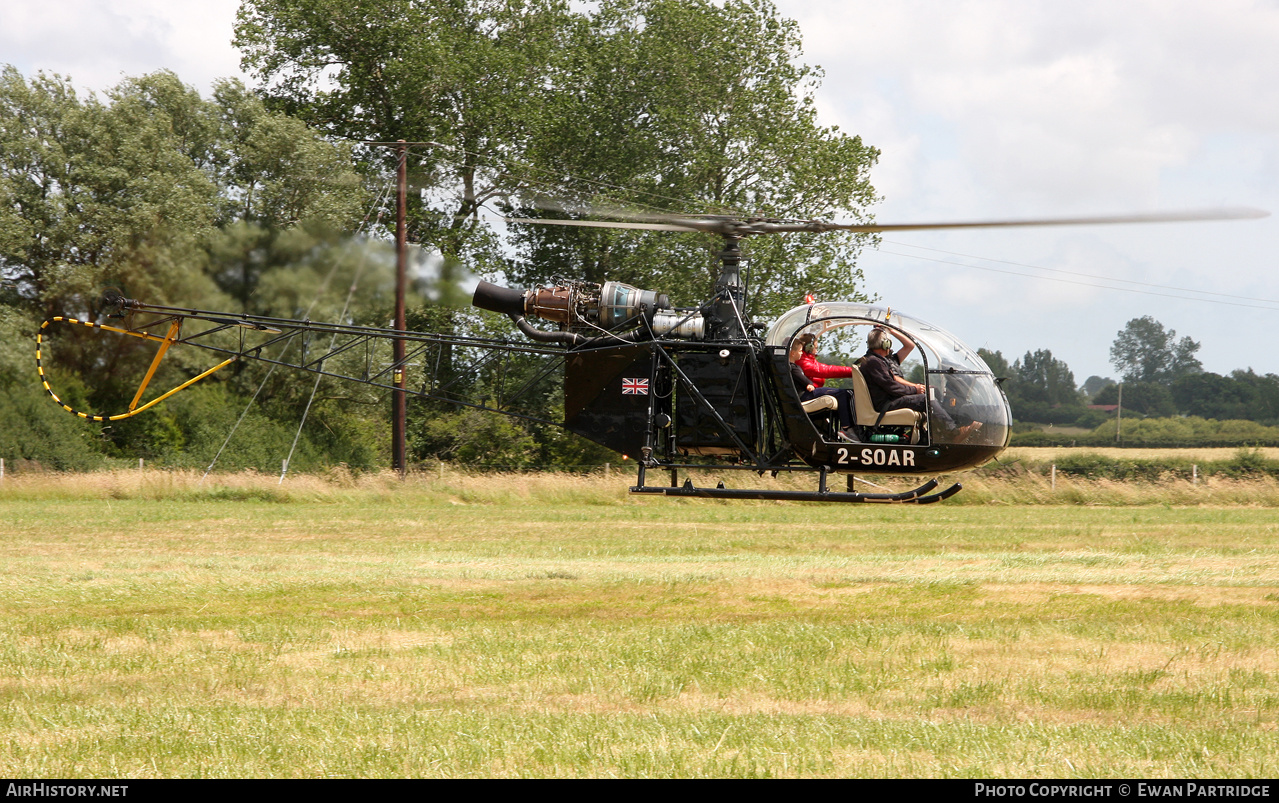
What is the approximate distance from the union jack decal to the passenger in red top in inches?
61.8

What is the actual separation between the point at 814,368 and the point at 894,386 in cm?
87

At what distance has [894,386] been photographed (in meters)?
10.9

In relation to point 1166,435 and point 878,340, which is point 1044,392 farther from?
point 878,340

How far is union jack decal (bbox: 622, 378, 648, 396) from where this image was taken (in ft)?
38.2

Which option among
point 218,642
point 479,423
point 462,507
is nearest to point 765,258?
point 479,423

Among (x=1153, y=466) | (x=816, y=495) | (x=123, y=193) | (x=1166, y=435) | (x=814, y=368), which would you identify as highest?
(x=123, y=193)

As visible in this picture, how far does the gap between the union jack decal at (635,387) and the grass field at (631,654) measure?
214cm

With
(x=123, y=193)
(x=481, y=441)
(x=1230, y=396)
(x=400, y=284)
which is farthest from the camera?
(x=1230, y=396)

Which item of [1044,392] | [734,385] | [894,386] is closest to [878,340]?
[894,386]

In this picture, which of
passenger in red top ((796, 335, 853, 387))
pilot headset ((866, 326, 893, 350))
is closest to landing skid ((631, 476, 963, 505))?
passenger in red top ((796, 335, 853, 387))

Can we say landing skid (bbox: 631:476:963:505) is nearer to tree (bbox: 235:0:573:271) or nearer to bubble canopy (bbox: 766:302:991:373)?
bubble canopy (bbox: 766:302:991:373)

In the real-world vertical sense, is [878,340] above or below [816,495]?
above

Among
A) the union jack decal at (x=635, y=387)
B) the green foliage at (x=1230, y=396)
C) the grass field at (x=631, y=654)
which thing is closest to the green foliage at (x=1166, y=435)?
the green foliage at (x=1230, y=396)

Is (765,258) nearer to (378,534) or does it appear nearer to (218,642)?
(378,534)
